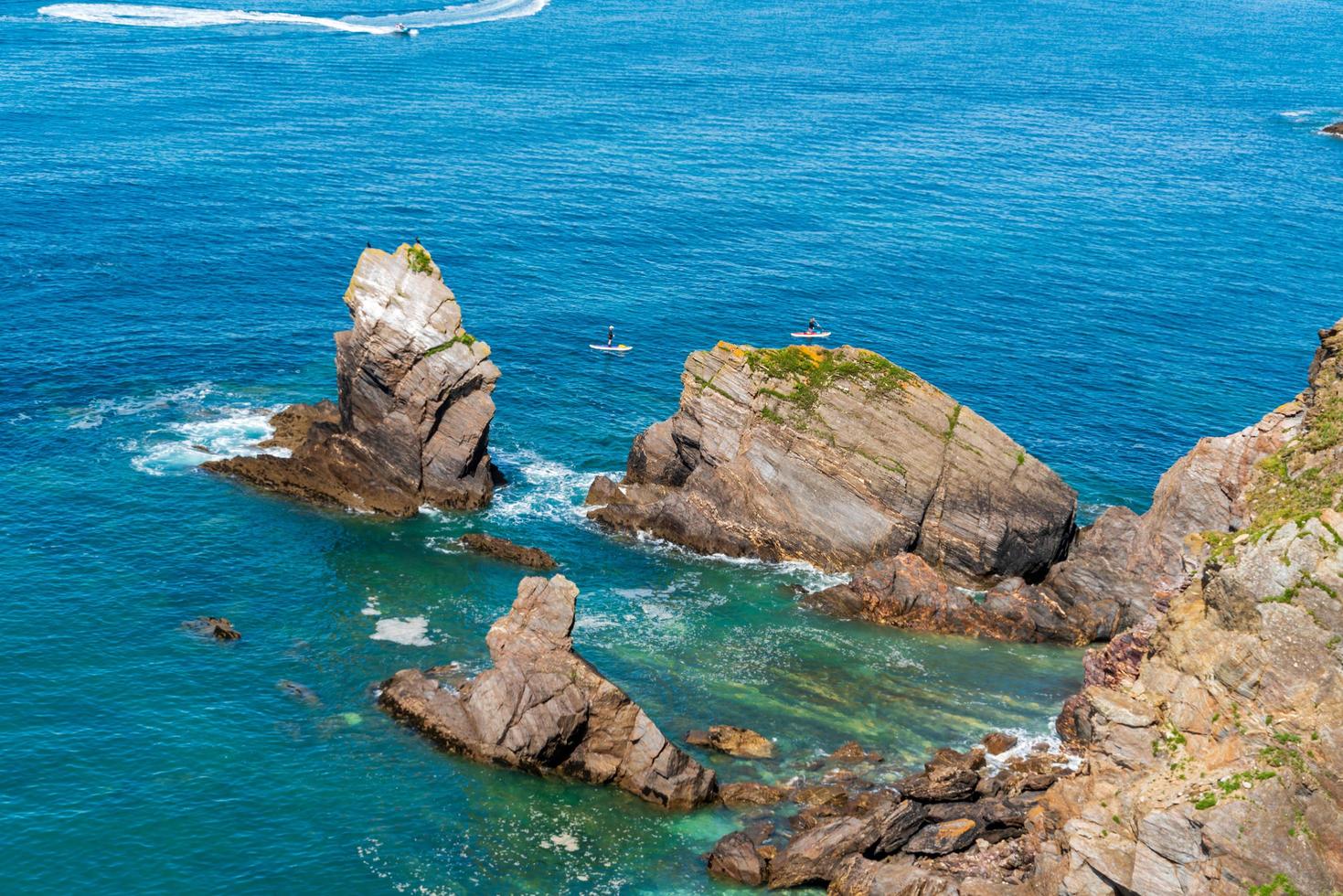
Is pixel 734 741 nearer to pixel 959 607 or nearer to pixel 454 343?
pixel 959 607

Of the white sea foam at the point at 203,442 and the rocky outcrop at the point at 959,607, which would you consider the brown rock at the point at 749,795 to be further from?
the white sea foam at the point at 203,442

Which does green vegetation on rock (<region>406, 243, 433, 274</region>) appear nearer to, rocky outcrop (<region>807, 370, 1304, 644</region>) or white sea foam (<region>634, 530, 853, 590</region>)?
white sea foam (<region>634, 530, 853, 590</region>)

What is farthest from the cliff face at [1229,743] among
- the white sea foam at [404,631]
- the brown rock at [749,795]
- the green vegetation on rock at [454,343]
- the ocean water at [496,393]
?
the green vegetation on rock at [454,343]

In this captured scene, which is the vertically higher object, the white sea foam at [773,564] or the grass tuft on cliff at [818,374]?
the grass tuft on cliff at [818,374]

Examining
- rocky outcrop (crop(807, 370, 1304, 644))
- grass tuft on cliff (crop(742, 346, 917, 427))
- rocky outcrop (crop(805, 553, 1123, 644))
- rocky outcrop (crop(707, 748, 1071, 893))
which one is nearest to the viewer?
rocky outcrop (crop(707, 748, 1071, 893))

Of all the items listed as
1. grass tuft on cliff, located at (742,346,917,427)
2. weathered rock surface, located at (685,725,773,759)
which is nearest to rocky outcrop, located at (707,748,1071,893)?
weathered rock surface, located at (685,725,773,759)
